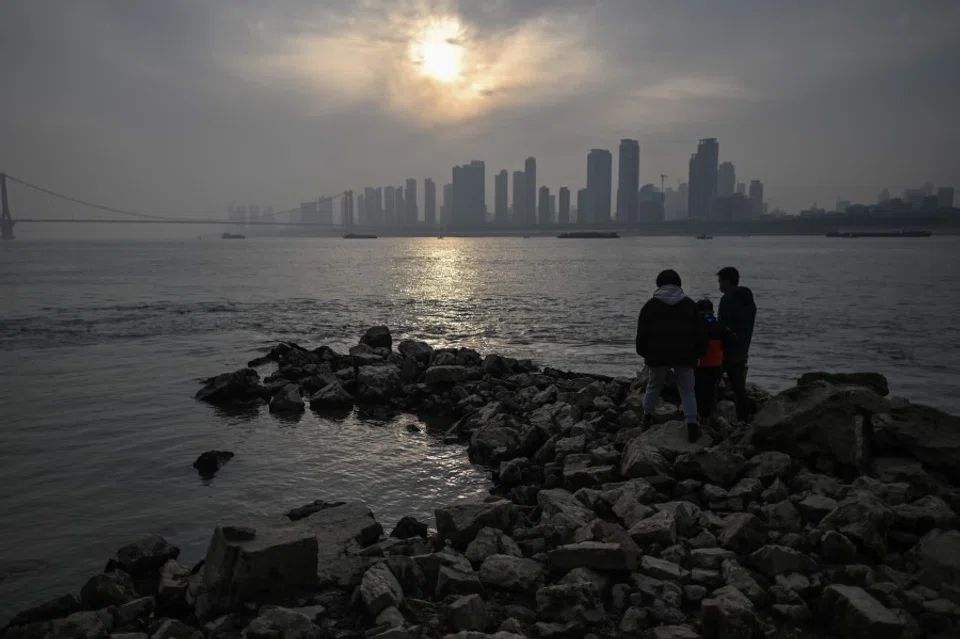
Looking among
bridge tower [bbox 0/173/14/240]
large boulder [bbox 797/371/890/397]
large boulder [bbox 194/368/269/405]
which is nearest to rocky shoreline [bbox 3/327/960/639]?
large boulder [bbox 797/371/890/397]

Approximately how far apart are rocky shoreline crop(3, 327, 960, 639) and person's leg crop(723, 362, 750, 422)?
14.9 inches

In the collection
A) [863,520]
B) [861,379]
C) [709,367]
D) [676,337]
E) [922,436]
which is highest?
[676,337]

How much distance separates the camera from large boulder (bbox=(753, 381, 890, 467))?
675cm

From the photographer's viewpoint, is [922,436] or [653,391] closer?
[922,436]

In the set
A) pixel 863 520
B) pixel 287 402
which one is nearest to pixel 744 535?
pixel 863 520

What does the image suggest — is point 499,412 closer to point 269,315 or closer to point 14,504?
point 14,504

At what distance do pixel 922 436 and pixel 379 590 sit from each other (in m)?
5.77

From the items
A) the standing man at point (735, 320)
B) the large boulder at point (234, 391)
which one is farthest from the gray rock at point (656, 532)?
the large boulder at point (234, 391)

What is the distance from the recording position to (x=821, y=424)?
22.7ft

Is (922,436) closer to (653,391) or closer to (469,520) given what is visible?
(653,391)

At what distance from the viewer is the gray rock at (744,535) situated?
531 centimetres

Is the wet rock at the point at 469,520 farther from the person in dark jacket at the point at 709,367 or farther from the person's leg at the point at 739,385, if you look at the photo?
the person's leg at the point at 739,385

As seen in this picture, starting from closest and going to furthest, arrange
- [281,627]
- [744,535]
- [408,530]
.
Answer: [281,627]
[744,535]
[408,530]

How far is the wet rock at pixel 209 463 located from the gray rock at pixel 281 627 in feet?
14.9
